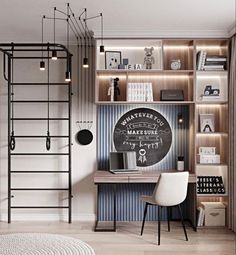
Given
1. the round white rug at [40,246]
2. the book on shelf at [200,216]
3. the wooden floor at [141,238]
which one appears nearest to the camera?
the round white rug at [40,246]

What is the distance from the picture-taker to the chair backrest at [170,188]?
14.7 ft

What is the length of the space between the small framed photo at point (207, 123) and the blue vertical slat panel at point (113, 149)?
1.00 ft

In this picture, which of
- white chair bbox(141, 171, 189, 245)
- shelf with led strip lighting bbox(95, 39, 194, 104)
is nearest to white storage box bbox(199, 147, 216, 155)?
shelf with led strip lighting bbox(95, 39, 194, 104)

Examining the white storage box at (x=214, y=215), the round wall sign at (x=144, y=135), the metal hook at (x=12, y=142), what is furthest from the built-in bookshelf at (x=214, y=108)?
the metal hook at (x=12, y=142)

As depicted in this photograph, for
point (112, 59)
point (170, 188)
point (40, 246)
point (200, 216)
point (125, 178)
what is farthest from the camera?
point (112, 59)

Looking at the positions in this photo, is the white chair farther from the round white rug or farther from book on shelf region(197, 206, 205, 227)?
the round white rug

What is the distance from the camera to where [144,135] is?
5.60m

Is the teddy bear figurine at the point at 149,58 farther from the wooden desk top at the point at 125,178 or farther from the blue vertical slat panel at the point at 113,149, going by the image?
the wooden desk top at the point at 125,178

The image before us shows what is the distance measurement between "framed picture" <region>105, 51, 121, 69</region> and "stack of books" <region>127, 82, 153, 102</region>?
41cm

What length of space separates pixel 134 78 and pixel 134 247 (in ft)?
7.86

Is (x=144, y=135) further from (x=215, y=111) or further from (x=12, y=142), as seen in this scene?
(x=12, y=142)

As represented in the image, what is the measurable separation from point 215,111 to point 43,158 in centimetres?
263

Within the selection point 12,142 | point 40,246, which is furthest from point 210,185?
point 12,142

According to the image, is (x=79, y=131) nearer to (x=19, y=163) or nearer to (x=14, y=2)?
(x=19, y=163)
